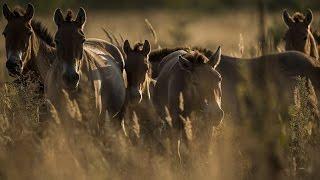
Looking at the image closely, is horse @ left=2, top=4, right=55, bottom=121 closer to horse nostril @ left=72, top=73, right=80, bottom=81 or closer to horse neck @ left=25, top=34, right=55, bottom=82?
horse neck @ left=25, top=34, right=55, bottom=82

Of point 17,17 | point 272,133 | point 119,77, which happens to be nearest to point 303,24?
point 119,77

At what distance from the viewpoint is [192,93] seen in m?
8.83

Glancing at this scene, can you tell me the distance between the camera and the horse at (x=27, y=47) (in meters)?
9.69

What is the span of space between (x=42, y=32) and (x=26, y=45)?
942mm

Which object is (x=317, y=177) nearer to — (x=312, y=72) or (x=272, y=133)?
(x=272, y=133)

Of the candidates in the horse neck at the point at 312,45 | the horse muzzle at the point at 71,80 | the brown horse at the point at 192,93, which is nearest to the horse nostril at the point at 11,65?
the horse muzzle at the point at 71,80

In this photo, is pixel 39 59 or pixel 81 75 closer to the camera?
pixel 81 75

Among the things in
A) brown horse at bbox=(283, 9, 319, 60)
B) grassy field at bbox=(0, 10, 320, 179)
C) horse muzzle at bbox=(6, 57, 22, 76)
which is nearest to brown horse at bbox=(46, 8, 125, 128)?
horse muzzle at bbox=(6, 57, 22, 76)

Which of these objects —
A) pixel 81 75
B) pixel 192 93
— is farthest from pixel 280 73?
pixel 81 75

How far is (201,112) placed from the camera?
28.0ft

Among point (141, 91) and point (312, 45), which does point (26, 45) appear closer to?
point (141, 91)

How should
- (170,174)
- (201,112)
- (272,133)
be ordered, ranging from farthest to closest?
(201,112), (170,174), (272,133)

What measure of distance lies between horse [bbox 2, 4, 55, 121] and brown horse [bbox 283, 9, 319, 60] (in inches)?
169

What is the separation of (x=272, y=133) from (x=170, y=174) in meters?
1.18
